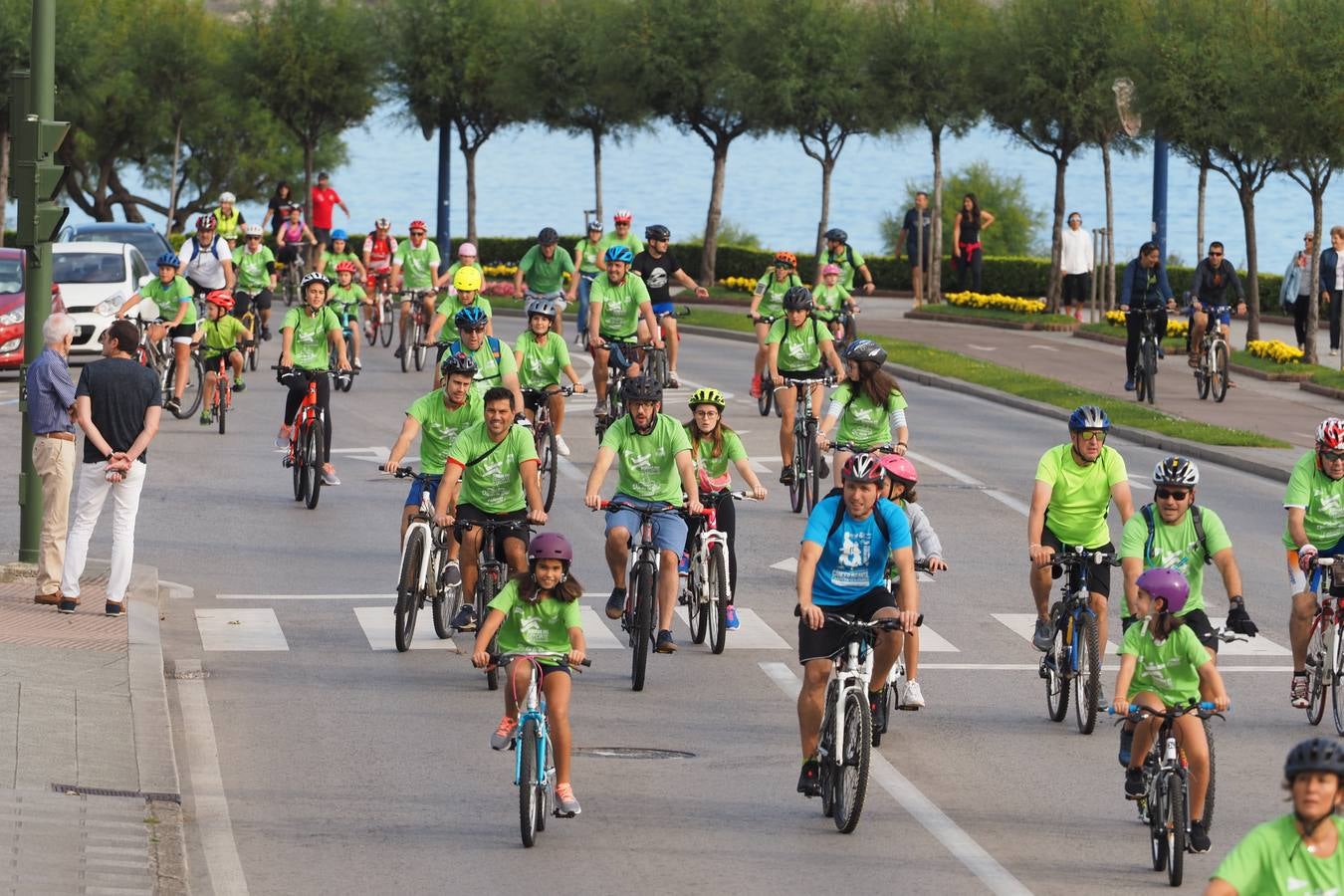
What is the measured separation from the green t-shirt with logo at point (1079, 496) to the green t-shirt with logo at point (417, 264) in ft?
69.7

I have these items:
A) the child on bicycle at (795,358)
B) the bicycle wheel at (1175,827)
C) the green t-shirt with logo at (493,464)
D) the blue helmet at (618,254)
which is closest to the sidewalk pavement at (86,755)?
the green t-shirt with logo at (493,464)

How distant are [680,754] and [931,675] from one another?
2.83 metres

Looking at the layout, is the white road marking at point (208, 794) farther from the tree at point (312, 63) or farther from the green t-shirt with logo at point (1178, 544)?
the tree at point (312, 63)

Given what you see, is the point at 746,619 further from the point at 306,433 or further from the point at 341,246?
the point at 341,246

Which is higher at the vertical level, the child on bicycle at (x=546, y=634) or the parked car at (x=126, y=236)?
the parked car at (x=126, y=236)

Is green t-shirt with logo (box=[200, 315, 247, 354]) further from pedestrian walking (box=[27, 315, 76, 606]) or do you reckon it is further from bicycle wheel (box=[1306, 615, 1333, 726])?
bicycle wheel (box=[1306, 615, 1333, 726])

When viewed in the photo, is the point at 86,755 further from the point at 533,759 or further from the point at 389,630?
the point at 389,630

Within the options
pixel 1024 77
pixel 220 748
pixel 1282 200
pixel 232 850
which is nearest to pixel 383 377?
pixel 1024 77

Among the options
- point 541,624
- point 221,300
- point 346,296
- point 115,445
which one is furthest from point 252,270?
point 541,624

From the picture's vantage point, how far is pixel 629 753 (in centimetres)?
1280

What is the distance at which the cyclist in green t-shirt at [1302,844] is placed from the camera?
704 cm

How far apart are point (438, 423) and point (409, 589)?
1349 mm

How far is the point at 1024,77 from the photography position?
42.1m

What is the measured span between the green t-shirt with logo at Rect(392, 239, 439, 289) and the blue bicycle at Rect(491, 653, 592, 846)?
2368 cm
